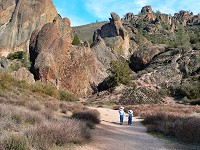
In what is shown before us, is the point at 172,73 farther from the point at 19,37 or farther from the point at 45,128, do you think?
the point at 45,128

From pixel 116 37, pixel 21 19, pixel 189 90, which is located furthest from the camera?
pixel 116 37

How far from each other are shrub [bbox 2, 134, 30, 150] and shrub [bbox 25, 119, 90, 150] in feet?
2.42

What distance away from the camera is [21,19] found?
8531cm

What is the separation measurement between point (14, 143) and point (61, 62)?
181 ft

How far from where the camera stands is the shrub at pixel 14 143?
25.2 ft

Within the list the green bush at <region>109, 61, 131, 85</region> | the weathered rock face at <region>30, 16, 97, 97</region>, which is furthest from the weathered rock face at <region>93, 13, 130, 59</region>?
the green bush at <region>109, 61, 131, 85</region>

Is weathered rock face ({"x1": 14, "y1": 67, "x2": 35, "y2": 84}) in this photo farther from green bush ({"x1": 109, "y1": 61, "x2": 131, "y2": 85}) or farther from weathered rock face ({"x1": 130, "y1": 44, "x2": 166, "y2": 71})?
weathered rock face ({"x1": 130, "y1": 44, "x2": 166, "y2": 71})

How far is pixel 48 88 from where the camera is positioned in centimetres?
4825

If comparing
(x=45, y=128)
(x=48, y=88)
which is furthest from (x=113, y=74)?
(x=45, y=128)

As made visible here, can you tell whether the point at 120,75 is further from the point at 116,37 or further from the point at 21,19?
the point at 116,37

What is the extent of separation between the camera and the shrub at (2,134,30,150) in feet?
25.2

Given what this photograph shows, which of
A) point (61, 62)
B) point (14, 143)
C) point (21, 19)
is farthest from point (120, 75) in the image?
point (14, 143)

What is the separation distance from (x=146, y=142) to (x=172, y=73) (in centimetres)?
4980

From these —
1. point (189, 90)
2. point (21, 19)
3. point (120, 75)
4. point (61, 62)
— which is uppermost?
point (21, 19)
